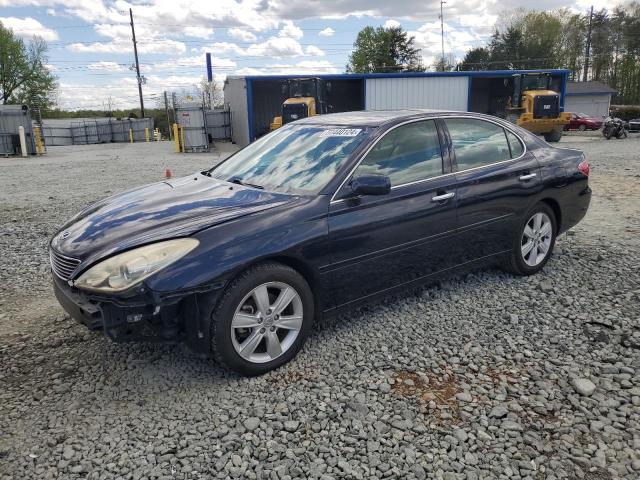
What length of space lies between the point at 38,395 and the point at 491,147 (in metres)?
3.92

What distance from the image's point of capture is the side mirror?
11.3 ft

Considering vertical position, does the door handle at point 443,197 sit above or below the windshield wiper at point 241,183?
below

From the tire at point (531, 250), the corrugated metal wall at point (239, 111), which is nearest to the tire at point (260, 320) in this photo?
the tire at point (531, 250)

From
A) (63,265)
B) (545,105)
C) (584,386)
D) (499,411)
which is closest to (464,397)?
(499,411)

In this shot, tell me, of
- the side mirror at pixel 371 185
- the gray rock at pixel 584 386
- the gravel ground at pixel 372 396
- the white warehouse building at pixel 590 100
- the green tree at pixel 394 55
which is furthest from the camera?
the green tree at pixel 394 55

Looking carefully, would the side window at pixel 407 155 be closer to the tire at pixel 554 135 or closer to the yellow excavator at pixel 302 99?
the yellow excavator at pixel 302 99

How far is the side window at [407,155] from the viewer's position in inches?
149

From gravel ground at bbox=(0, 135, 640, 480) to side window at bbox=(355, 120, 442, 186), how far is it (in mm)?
1115

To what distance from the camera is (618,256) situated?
17.5 feet

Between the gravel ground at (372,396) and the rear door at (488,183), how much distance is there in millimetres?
509

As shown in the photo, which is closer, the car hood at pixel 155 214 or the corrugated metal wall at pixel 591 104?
the car hood at pixel 155 214

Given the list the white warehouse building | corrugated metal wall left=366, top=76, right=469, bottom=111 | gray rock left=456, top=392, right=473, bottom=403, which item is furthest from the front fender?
the white warehouse building

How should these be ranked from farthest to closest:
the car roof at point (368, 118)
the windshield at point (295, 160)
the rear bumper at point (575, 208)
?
the rear bumper at point (575, 208), the car roof at point (368, 118), the windshield at point (295, 160)

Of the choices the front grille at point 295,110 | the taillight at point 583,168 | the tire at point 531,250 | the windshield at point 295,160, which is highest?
the front grille at point 295,110
